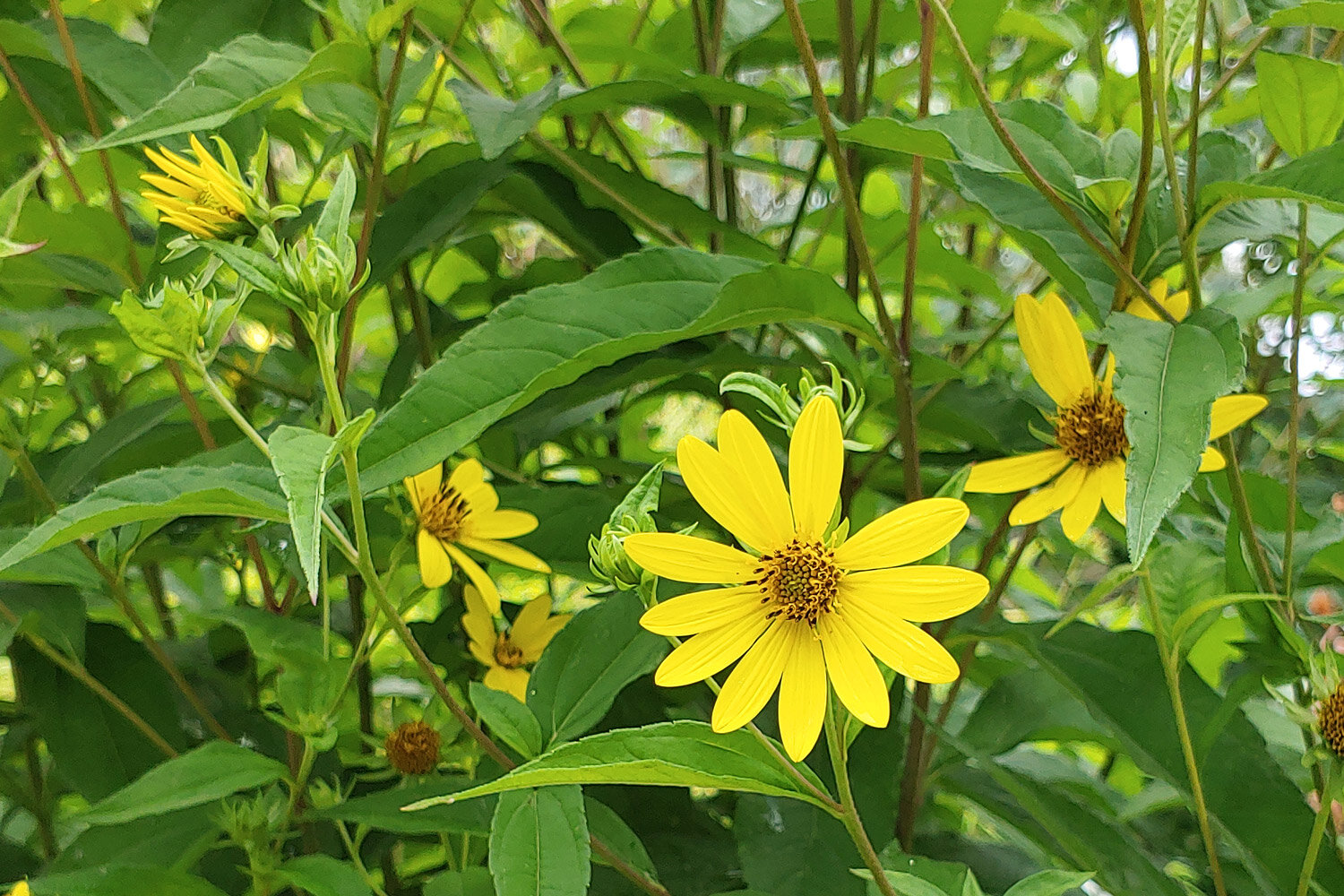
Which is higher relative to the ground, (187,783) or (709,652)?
(709,652)

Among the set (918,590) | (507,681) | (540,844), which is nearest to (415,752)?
(507,681)

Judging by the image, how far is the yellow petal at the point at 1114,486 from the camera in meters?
0.41

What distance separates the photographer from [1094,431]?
45 cm

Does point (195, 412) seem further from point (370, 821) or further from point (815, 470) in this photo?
point (815, 470)

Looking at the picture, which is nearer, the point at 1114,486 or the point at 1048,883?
the point at 1048,883

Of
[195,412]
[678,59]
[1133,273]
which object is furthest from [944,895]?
[678,59]

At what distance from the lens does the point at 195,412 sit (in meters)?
0.48

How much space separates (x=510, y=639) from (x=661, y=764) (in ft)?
0.93

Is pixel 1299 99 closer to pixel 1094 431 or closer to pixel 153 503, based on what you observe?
pixel 1094 431

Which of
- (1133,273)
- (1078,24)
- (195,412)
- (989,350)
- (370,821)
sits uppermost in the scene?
(1078,24)

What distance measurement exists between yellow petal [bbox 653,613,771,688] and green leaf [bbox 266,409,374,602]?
0.36 ft

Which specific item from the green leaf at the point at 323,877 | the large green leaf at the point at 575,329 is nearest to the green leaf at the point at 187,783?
the green leaf at the point at 323,877

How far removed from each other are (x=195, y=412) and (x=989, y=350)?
0.55 m

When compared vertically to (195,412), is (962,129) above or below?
above
